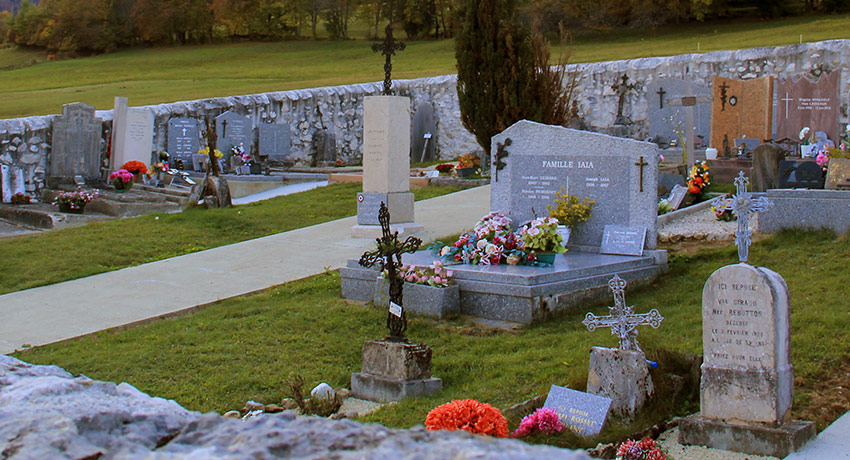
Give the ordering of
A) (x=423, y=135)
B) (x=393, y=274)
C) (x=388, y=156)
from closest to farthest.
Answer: (x=393, y=274) → (x=388, y=156) → (x=423, y=135)

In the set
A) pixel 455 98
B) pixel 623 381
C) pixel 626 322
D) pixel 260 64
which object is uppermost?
pixel 260 64

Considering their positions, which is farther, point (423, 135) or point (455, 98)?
point (455, 98)

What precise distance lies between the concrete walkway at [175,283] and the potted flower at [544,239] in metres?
2.89

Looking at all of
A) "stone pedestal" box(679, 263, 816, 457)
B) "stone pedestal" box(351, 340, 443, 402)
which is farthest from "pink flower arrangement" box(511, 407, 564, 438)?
"stone pedestal" box(351, 340, 443, 402)

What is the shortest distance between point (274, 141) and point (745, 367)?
19.9 meters

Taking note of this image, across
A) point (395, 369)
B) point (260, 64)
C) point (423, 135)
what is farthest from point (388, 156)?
point (260, 64)

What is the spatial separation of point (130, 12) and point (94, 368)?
56328 mm

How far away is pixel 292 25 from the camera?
198 feet

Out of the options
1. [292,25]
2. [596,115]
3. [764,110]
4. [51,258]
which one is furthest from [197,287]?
[292,25]

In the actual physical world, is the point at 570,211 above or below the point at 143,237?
above

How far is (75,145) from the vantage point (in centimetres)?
1934

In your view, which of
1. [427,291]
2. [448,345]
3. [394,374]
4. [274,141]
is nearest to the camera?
[394,374]

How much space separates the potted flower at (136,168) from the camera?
19688mm

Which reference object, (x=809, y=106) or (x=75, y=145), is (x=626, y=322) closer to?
(x=809, y=106)
